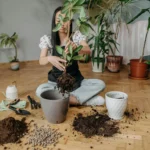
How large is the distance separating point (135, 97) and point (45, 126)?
0.92 m

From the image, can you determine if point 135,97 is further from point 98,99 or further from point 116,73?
point 116,73

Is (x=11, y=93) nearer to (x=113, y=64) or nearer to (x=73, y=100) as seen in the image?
(x=73, y=100)

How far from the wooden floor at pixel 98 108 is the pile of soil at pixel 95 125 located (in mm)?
37

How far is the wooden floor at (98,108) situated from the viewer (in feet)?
3.82

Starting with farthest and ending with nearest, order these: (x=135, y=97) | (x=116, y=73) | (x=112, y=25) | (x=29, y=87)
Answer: (x=112, y=25)
(x=116, y=73)
(x=29, y=87)
(x=135, y=97)

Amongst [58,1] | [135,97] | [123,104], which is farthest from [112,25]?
[123,104]

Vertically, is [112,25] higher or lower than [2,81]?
higher

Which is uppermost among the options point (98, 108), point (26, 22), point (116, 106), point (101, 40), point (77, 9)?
point (77, 9)

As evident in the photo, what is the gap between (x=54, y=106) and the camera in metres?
1.28

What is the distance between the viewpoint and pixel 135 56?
2.84m

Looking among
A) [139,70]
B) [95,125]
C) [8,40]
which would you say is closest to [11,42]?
[8,40]

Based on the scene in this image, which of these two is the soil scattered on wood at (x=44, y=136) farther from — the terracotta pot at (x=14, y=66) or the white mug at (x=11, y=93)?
the terracotta pot at (x=14, y=66)

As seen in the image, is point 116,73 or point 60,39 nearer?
point 60,39

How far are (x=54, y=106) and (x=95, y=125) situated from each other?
30cm
